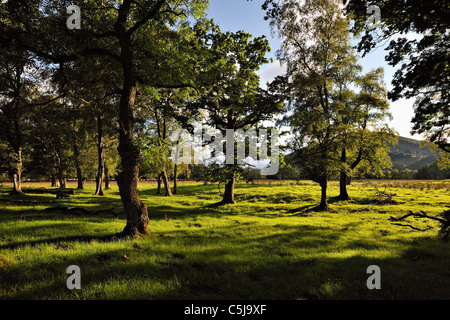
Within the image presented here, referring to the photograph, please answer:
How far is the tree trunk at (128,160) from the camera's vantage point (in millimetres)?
8422

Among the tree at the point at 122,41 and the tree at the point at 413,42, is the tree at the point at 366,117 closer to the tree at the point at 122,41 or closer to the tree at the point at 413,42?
the tree at the point at 413,42

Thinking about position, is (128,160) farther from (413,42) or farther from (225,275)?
(413,42)

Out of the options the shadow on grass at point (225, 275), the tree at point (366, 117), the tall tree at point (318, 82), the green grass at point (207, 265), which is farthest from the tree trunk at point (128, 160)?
the tree at point (366, 117)

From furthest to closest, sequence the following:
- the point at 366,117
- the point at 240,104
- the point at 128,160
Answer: the point at 366,117 < the point at 240,104 < the point at 128,160

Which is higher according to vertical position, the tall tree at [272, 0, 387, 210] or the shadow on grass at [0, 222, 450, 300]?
the tall tree at [272, 0, 387, 210]

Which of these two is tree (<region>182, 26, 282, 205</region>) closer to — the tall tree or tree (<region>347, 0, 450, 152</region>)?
the tall tree

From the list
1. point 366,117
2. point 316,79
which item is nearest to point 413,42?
point 316,79

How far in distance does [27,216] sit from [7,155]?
1292 cm

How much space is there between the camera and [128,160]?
840 centimetres

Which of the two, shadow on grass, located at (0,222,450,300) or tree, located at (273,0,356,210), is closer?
shadow on grass, located at (0,222,450,300)

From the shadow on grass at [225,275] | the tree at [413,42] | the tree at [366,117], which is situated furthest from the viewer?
the tree at [366,117]

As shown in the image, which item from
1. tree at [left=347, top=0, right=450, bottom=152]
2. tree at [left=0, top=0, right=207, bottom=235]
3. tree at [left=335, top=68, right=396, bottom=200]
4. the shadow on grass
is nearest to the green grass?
the shadow on grass

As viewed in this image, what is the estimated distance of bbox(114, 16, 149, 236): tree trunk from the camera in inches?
332
